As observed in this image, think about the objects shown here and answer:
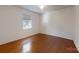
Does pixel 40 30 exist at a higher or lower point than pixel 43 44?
higher

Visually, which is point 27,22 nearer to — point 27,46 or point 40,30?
point 40,30

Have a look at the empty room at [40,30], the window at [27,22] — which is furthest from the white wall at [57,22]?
the window at [27,22]

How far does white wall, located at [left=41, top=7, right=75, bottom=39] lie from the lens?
5.32 feet

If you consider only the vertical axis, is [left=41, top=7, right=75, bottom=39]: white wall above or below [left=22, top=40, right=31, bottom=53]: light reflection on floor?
above

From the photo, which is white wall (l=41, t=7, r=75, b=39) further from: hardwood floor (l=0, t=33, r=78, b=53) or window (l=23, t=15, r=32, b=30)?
window (l=23, t=15, r=32, b=30)

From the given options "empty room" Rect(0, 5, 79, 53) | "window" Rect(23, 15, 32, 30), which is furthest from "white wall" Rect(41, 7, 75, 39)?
"window" Rect(23, 15, 32, 30)

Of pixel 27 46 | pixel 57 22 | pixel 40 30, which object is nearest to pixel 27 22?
pixel 40 30

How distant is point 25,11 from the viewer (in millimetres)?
1548

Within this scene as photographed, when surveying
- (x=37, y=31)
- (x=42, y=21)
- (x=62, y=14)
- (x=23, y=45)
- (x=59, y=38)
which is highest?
(x=62, y=14)

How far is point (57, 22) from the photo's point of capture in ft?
5.60
